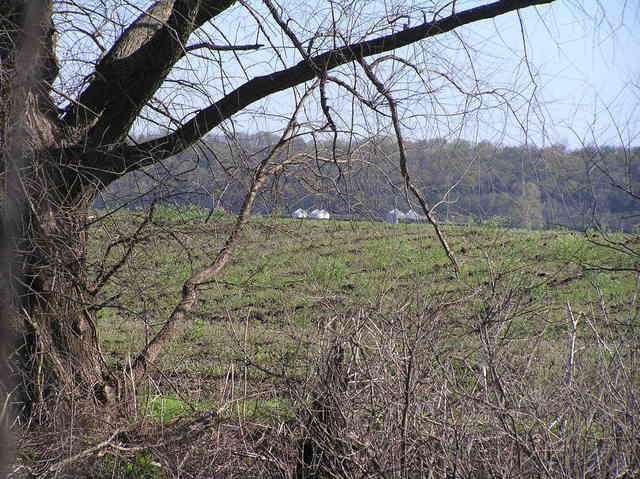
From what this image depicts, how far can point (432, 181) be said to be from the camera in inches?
171

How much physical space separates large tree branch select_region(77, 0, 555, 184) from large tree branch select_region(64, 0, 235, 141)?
0.73 ft

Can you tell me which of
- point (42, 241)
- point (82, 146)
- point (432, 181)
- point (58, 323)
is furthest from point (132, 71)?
point (432, 181)

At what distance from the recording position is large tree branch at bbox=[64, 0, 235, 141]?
431 centimetres

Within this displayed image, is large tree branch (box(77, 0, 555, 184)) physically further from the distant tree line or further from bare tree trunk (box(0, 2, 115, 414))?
bare tree trunk (box(0, 2, 115, 414))

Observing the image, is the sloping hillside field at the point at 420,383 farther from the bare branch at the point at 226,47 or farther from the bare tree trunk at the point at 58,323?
the bare branch at the point at 226,47

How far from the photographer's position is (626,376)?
290 cm

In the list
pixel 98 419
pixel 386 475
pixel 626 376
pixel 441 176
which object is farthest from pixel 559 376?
pixel 98 419

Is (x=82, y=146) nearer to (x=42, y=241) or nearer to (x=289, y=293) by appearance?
(x=42, y=241)

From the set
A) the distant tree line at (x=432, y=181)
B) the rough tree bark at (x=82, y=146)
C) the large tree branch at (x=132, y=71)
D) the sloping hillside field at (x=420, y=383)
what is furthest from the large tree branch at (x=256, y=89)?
the sloping hillside field at (x=420, y=383)

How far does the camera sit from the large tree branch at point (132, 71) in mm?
4308

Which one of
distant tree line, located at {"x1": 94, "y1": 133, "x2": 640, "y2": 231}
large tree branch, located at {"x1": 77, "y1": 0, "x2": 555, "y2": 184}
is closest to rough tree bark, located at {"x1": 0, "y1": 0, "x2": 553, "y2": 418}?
large tree branch, located at {"x1": 77, "y1": 0, "x2": 555, "y2": 184}

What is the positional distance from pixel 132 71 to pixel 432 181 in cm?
214

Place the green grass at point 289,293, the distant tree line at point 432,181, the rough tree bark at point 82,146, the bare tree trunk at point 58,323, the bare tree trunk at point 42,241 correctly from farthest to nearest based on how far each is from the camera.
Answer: the bare tree trunk at point 58,323
the rough tree bark at point 82,146
the green grass at point 289,293
the distant tree line at point 432,181
the bare tree trunk at point 42,241

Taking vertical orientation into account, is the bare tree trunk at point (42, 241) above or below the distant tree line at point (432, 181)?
below
